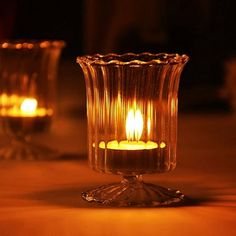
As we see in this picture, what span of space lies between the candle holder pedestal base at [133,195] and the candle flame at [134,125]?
8cm

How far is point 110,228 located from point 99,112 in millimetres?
264

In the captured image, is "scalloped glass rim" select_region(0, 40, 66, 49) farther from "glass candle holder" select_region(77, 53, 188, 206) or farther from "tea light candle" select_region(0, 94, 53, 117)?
"glass candle holder" select_region(77, 53, 188, 206)

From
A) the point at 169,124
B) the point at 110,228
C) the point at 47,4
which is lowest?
the point at 110,228

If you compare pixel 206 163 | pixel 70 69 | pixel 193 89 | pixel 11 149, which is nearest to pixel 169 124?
pixel 206 163

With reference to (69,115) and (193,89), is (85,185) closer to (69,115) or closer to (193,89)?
(69,115)

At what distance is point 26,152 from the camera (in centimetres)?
192

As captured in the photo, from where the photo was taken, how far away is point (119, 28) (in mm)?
4727

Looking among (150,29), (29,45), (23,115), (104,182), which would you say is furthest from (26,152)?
(150,29)

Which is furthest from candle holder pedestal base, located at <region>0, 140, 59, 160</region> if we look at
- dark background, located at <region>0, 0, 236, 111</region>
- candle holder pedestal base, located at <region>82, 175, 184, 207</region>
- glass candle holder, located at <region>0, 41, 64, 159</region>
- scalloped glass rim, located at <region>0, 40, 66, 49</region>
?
dark background, located at <region>0, 0, 236, 111</region>

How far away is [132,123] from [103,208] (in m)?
0.15

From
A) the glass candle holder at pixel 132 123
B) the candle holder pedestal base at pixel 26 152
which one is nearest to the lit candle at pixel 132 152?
the glass candle holder at pixel 132 123

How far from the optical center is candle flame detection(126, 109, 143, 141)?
4.65 ft

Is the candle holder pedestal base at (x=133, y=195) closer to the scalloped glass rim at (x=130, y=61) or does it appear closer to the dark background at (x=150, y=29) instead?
the scalloped glass rim at (x=130, y=61)

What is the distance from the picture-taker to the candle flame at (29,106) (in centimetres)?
193
